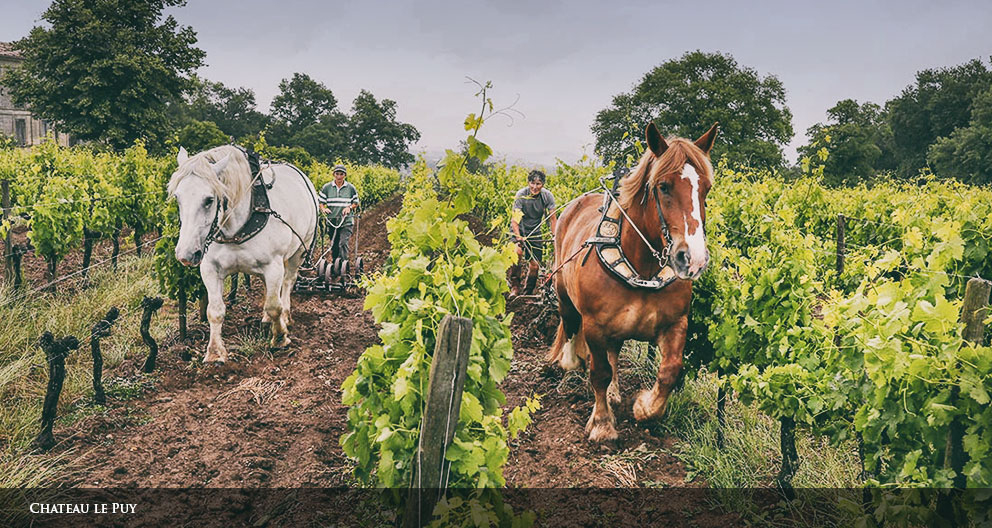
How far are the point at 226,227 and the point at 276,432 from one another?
86.6 inches

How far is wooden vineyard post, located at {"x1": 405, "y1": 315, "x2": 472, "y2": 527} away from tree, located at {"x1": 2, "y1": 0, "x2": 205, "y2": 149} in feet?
117

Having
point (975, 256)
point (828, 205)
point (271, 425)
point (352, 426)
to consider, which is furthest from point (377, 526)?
point (828, 205)

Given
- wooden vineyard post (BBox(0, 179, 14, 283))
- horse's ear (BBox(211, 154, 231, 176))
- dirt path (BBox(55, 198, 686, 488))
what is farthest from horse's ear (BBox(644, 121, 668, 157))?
wooden vineyard post (BBox(0, 179, 14, 283))

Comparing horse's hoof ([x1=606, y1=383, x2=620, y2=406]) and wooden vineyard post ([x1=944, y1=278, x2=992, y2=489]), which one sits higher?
wooden vineyard post ([x1=944, y1=278, x2=992, y2=489])

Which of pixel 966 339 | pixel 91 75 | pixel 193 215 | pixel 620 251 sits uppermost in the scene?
pixel 91 75

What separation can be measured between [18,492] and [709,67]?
48675 mm

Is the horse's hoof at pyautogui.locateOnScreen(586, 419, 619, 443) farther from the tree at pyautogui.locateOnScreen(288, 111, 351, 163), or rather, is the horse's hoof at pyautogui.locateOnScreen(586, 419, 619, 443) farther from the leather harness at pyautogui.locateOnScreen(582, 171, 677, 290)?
the tree at pyautogui.locateOnScreen(288, 111, 351, 163)

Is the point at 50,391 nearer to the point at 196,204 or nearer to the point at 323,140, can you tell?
the point at 196,204

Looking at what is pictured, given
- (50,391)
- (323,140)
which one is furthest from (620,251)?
(323,140)

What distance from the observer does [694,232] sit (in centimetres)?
329

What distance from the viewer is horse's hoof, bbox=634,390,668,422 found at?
3.97 meters

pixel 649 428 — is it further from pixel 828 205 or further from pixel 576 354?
pixel 828 205

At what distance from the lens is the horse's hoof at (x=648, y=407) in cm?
397

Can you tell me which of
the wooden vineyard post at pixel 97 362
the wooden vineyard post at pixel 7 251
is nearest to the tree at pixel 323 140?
the wooden vineyard post at pixel 7 251
